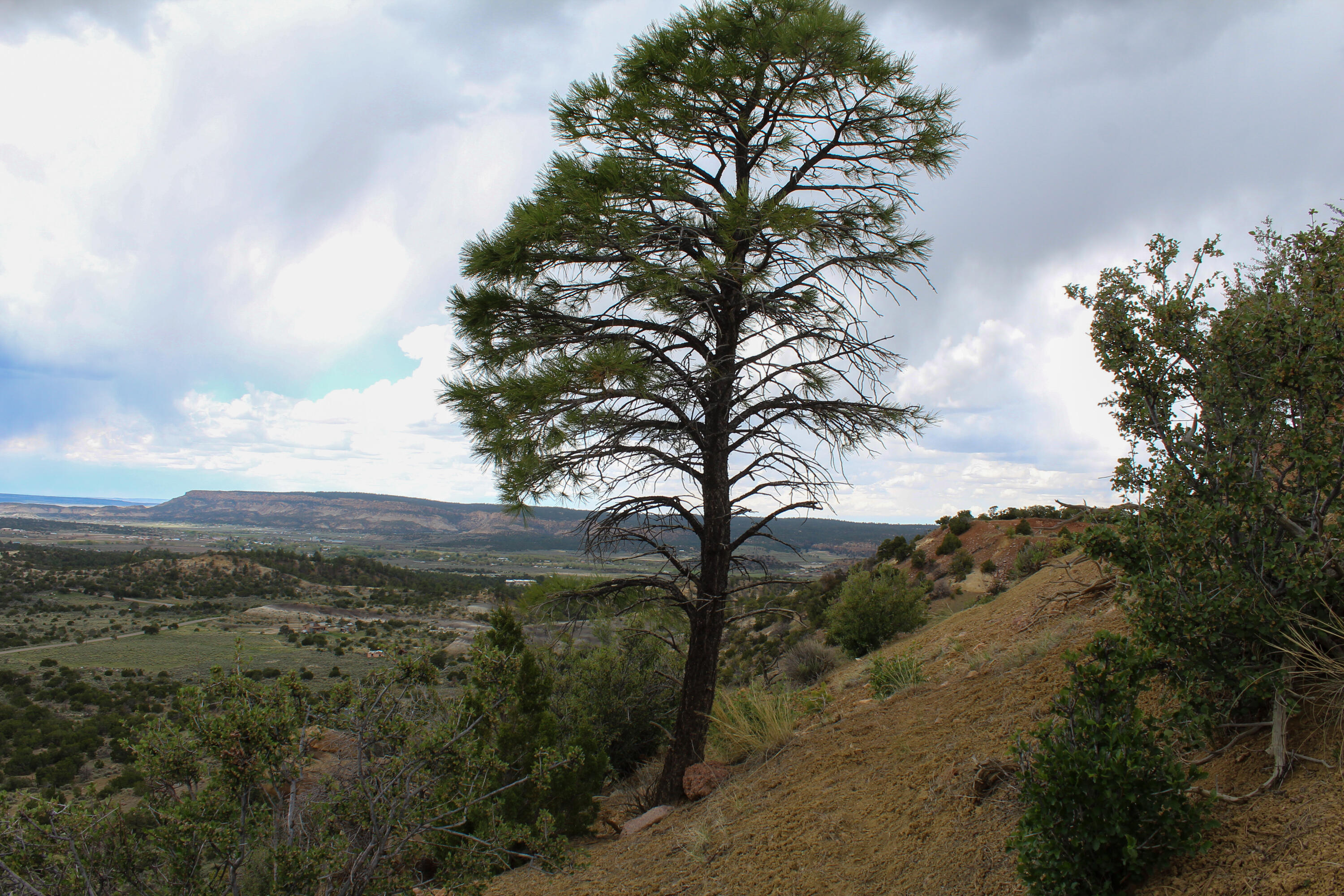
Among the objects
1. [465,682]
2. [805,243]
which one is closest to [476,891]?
[465,682]

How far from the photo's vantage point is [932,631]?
45.5 ft

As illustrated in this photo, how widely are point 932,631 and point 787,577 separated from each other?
613cm

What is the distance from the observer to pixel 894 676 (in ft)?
29.5

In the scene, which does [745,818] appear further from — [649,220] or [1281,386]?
[649,220]

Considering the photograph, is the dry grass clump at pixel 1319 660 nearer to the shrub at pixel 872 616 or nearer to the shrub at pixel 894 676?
the shrub at pixel 894 676

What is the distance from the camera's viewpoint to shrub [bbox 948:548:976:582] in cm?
2559

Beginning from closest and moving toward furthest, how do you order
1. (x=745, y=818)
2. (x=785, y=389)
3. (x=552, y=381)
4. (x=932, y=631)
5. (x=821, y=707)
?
(x=745, y=818)
(x=552, y=381)
(x=785, y=389)
(x=821, y=707)
(x=932, y=631)

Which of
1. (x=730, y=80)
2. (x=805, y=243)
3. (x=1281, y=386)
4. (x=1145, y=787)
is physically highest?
(x=730, y=80)

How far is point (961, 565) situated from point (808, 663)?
12.2 meters

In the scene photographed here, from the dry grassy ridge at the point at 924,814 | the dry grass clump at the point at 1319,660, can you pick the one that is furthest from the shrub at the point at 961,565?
the dry grass clump at the point at 1319,660

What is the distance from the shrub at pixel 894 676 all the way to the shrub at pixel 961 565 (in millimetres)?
17338

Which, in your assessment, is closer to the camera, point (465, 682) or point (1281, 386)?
point (1281, 386)

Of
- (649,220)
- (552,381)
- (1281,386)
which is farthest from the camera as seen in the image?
(649,220)

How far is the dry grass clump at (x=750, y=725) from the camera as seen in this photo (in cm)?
850
